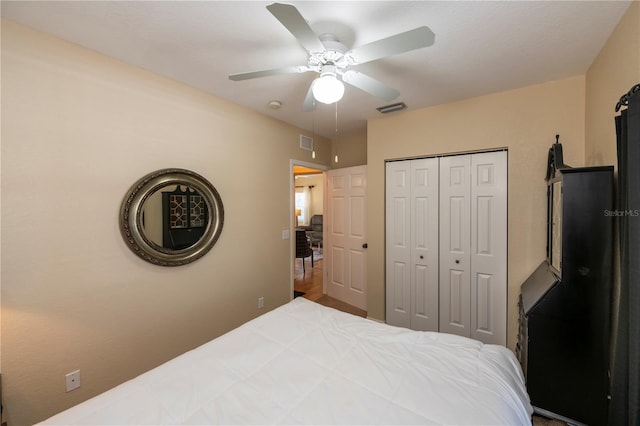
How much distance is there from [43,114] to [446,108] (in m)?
3.28

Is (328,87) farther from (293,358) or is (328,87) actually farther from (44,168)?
(44,168)

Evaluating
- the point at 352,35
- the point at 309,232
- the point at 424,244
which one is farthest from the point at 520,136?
the point at 309,232

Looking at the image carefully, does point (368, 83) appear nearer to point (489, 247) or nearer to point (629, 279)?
point (629, 279)

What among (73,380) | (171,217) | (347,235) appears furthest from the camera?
(347,235)

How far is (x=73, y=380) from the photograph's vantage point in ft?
5.57

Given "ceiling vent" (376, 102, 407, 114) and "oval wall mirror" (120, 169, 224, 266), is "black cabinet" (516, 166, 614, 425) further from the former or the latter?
"oval wall mirror" (120, 169, 224, 266)

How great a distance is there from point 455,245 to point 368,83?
1.95 meters

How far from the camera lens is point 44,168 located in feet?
5.22

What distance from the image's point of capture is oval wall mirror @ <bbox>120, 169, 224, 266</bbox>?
195cm

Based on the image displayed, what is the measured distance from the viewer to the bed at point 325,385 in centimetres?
100

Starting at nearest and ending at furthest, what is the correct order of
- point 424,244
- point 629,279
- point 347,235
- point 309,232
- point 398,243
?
point 629,279
point 424,244
point 398,243
point 347,235
point 309,232

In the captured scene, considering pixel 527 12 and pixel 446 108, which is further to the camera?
pixel 446 108

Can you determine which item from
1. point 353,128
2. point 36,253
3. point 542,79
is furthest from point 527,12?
point 36,253

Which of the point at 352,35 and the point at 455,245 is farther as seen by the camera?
the point at 455,245
